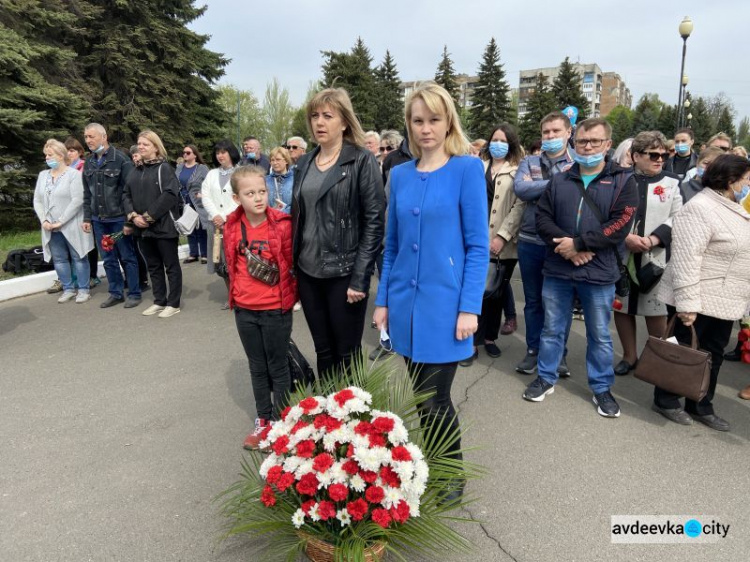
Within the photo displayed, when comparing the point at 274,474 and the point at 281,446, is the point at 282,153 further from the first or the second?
the point at 274,474

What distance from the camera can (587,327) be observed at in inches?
148

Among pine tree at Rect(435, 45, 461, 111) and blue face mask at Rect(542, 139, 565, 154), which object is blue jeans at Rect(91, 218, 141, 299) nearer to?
blue face mask at Rect(542, 139, 565, 154)

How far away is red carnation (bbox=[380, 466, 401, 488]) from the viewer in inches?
79.4

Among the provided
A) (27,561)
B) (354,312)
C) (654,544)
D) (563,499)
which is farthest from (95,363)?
(654,544)

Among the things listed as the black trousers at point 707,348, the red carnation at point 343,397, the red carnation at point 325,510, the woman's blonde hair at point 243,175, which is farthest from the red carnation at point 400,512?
the black trousers at point 707,348

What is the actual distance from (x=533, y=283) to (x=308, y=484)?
308 centimetres

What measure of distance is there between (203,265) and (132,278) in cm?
251

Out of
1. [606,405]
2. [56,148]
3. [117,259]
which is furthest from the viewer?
[117,259]

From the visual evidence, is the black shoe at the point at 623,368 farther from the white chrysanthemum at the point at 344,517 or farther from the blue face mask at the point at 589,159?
the white chrysanthemum at the point at 344,517

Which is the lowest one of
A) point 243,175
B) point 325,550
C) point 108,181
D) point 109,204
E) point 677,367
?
point 325,550

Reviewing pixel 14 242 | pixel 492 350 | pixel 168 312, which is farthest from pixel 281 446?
pixel 14 242

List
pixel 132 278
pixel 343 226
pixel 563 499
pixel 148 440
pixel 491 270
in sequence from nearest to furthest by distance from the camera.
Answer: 1. pixel 563 499
2. pixel 343 226
3. pixel 148 440
4. pixel 491 270
5. pixel 132 278

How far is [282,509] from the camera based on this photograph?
7.09 ft

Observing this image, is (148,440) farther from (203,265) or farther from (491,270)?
(203,265)
